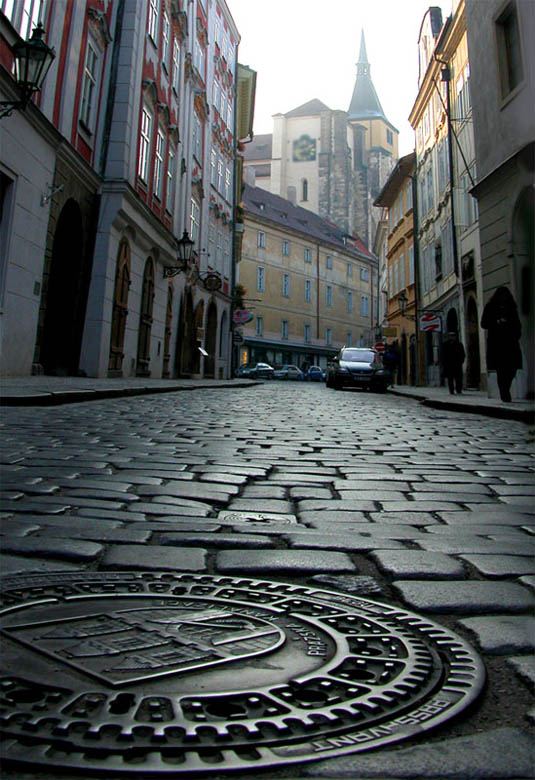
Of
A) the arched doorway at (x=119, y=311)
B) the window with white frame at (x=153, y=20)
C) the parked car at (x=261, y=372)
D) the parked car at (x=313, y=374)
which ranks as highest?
the window with white frame at (x=153, y=20)

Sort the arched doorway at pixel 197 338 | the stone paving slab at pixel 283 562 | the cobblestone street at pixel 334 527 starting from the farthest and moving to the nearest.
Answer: the arched doorway at pixel 197 338 → the stone paving slab at pixel 283 562 → the cobblestone street at pixel 334 527

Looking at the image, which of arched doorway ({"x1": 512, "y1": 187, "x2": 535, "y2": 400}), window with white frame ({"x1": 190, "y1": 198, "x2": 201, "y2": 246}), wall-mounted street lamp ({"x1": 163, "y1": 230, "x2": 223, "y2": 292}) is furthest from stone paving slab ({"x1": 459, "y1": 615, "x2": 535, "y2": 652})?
window with white frame ({"x1": 190, "y1": 198, "x2": 201, "y2": 246})

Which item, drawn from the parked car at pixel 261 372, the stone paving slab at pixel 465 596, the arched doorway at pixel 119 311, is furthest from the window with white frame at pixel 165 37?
the parked car at pixel 261 372

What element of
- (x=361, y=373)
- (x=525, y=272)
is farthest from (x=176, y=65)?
(x=525, y=272)

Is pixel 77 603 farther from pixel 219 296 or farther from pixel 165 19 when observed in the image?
pixel 219 296

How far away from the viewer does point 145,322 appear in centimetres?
2164

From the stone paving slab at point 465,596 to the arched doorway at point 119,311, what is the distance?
1670 cm

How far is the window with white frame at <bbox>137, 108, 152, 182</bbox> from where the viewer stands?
19969 mm

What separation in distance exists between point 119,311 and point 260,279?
41.1m

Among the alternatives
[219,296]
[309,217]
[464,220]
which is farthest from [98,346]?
[309,217]

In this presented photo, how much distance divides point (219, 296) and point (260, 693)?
33.8 m

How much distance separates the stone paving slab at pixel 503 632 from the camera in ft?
5.52

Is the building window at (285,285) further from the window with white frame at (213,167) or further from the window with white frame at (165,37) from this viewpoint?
the window with white frame at (165,37)

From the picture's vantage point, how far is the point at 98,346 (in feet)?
55.8
